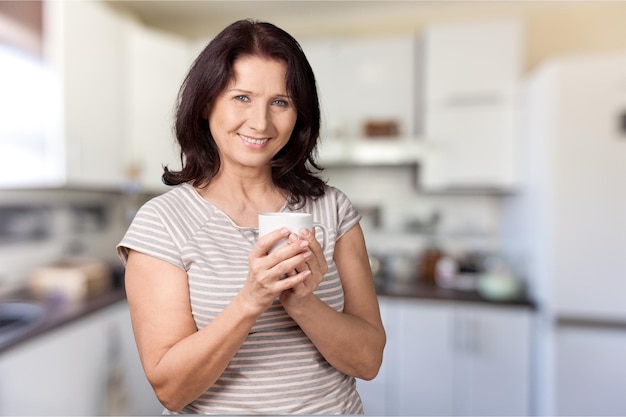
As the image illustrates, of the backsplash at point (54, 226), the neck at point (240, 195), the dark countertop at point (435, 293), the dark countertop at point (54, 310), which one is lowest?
the dark countertop at point (435, 293)

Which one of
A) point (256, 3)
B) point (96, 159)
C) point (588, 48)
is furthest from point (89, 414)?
point (588, 48)

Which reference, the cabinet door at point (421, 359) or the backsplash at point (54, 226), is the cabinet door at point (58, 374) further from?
the cabinet door at point (421, 359)

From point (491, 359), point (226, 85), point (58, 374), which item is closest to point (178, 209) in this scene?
point (226, 85)

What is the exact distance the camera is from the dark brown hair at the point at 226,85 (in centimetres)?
43

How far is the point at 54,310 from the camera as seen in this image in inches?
59.8

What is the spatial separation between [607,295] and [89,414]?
1835 millimetres

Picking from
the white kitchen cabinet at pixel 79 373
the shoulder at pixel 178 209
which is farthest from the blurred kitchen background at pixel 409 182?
the shoulder at pixel 178 209

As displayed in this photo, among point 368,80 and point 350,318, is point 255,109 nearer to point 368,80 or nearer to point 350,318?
point 350,318

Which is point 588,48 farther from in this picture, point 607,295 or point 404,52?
point 607,295

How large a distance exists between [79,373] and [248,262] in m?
1.36

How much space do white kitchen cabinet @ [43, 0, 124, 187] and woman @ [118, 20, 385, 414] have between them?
1431mm

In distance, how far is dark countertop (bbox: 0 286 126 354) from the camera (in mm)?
1223

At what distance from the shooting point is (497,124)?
2033 mm

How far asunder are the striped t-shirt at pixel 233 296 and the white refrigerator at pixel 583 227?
4.40ft
